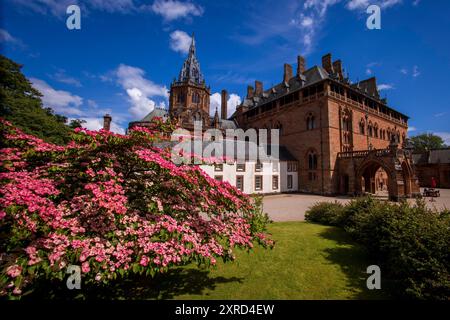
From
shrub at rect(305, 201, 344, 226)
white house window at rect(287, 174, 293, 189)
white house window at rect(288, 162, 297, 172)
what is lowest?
shrub at rect(305, 201, 344, 226)

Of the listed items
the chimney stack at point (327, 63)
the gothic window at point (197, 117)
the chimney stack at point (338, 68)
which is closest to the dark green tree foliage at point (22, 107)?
the gothic window at point (197, 117)

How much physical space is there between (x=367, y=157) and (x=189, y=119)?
3160cm

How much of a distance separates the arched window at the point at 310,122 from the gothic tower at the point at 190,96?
19654mm

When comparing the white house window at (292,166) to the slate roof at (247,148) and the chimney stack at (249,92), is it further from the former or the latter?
the chimney stack at (249,92)

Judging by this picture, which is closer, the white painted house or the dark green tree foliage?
the dark green tree foliage

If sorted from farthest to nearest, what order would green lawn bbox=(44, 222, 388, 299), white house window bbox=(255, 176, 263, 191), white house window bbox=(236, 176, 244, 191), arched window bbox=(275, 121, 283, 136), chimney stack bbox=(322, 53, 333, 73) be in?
arched window bbox=(275, 121, 283, 136) → chimney stack bbox=(322, 53, 333, 73) → white house window bbox=(255, 176, 263, 191) → white house window bbox=(236, 176, 244, 191) → green lawn bbox=(44, 222, 388, 299)

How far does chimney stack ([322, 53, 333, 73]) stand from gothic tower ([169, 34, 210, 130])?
2452 cm

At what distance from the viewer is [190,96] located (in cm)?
Result: 4450

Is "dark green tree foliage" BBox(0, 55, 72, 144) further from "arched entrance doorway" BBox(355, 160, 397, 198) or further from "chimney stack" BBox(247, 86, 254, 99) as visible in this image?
"chimney stack" BBox(247, 86, 254, 99)

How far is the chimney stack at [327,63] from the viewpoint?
34312mm

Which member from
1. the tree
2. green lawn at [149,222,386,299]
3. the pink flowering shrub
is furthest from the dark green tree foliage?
the tree

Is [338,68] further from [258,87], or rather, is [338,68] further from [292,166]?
[292,166]

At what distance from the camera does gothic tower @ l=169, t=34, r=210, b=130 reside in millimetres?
42216
